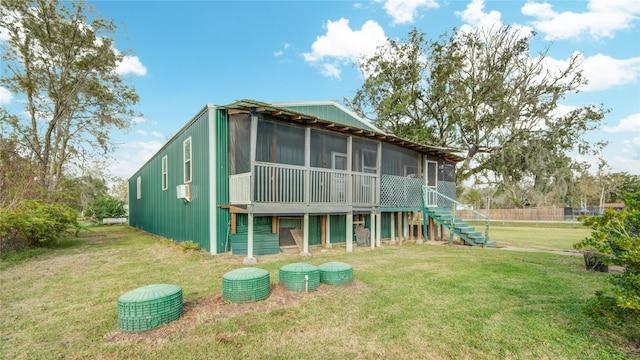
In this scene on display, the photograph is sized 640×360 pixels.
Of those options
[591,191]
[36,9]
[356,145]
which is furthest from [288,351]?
[591,191]

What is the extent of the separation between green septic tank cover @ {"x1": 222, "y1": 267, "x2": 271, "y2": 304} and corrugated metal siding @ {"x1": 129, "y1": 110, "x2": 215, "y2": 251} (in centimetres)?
472

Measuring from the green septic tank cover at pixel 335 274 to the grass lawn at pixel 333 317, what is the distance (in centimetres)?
13

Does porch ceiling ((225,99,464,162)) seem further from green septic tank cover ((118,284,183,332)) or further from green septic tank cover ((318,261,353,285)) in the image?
green septic tank cover ((118,284,183,332))

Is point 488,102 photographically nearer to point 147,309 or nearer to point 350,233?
point 350,233

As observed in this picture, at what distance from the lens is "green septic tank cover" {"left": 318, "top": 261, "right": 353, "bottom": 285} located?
509 cm

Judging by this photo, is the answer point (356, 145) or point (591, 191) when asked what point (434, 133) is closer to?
point (356, 145)

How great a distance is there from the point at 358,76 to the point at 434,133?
24.1 feet

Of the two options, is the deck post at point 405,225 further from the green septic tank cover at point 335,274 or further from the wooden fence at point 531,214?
Result: the wooden fence at point 531,214

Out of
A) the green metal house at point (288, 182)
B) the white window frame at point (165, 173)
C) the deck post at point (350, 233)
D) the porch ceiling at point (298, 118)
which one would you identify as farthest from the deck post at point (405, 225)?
the white window frame at point (165, 173)

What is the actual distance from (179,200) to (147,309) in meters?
8.58

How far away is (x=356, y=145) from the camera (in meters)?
10.6

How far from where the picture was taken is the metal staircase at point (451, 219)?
10.8 metres

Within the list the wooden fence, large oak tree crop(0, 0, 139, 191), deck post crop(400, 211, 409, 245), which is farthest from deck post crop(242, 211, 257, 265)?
the wooden fence

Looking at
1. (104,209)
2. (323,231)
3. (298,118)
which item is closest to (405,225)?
(323,231)
